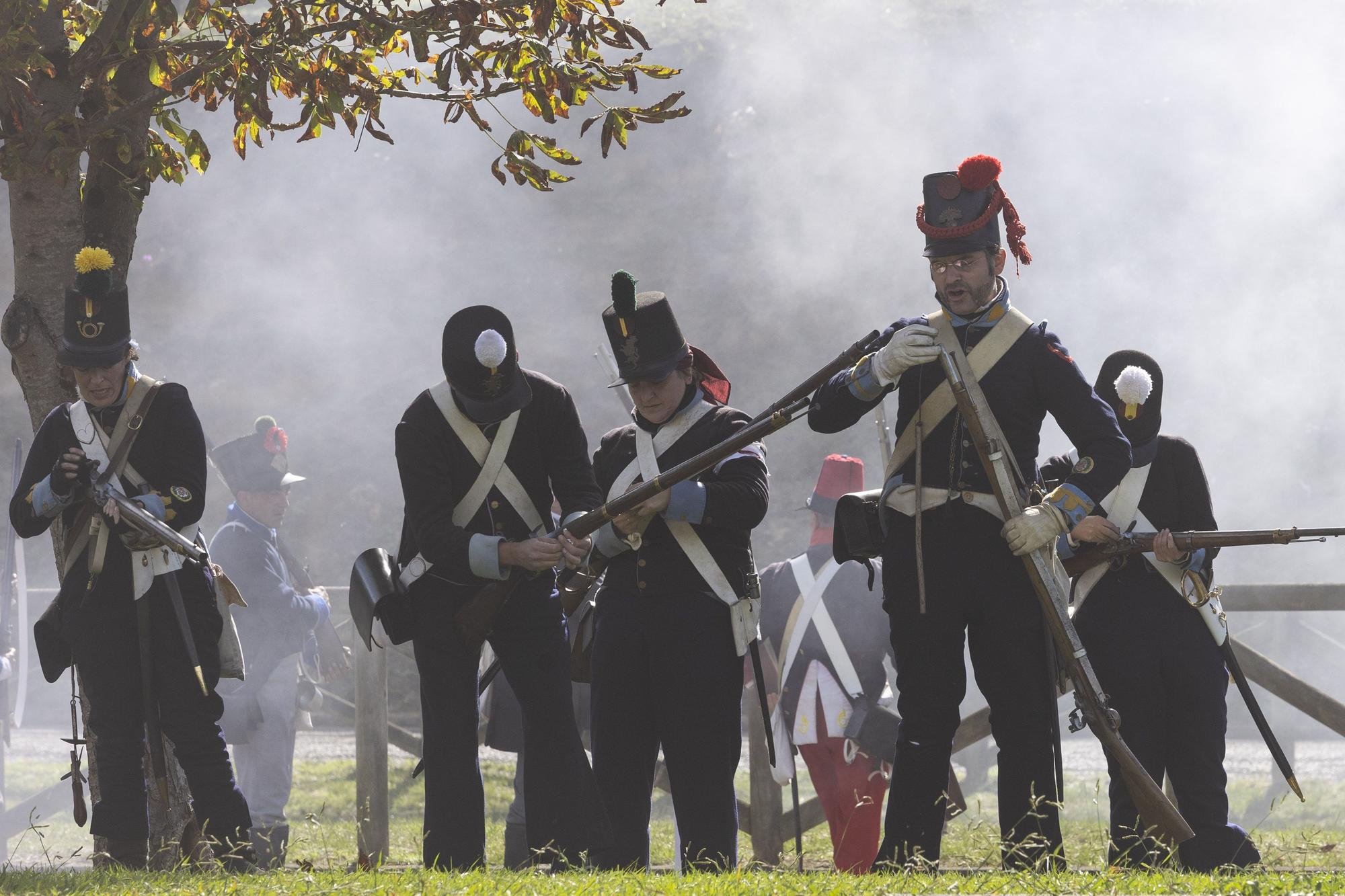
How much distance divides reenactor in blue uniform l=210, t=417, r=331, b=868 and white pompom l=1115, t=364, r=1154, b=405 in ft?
14.3

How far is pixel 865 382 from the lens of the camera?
3.71m

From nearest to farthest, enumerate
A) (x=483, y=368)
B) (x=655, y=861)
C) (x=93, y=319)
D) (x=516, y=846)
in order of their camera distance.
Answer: (x=483, y=368), (x=93, y=319), (x=516, y=846), (x=655, y=861)

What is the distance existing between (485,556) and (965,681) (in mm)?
1385

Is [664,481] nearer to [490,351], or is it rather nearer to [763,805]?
[490,351]

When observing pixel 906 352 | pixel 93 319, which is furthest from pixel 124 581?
pixel 906 352

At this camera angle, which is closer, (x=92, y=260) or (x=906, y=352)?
(x=906, y=352)

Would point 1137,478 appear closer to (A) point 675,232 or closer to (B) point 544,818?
(B) point 544,818

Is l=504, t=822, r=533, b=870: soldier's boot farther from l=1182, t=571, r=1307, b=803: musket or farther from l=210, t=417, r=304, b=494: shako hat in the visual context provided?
l=210, t=417, r=304, b=494: shako hat

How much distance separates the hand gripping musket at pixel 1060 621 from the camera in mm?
3484

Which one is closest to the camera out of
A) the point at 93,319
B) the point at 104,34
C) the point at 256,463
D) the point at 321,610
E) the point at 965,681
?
the point at 965,681

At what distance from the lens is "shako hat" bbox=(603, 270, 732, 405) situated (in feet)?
14.2

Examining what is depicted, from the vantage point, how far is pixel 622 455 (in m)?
4.49

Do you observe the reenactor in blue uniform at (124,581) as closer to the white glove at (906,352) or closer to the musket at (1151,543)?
the white glove at (906,352)

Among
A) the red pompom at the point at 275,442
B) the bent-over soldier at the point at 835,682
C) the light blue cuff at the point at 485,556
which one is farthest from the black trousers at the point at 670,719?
the red pompom at the point at 275,442
